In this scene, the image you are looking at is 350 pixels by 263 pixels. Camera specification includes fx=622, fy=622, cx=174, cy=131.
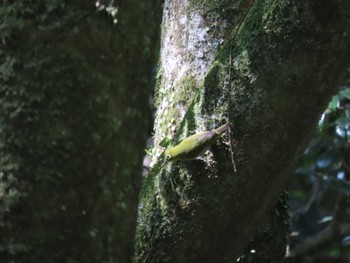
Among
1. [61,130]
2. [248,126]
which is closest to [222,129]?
[248,126]

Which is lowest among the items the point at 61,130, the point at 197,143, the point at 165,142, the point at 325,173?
the point at 61,130

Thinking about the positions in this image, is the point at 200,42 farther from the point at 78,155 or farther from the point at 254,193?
the point at 78,155

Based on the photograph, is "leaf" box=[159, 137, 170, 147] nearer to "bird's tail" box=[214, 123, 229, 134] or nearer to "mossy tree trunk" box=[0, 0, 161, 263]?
"bird's tail" box=[214, 123, 229, 134]

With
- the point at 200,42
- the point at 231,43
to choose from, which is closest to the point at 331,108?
the point at 200,42

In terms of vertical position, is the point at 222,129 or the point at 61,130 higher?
the point at 222,129

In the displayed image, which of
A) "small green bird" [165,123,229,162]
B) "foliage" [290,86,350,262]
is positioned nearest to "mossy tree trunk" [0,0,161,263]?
"small green bird" [165,123,229,162]

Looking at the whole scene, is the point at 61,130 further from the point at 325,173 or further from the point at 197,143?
the point at 325,173

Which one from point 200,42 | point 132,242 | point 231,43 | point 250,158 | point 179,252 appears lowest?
point 132,242
